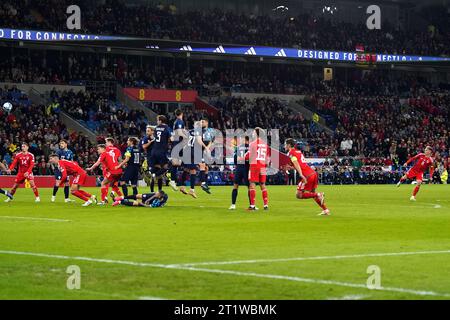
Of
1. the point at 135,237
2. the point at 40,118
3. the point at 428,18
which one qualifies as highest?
the point at 428,18

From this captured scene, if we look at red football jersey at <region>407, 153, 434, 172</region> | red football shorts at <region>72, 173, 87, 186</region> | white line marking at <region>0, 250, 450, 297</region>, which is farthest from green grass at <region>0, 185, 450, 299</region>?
red football jersey at <region>407, 153, 434, 172</region>

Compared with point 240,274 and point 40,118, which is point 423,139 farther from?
point 240,274

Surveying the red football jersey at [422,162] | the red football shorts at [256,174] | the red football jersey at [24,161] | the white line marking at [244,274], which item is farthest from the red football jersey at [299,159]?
the red football jersey at [422,162]

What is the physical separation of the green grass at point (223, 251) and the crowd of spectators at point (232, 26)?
130ft

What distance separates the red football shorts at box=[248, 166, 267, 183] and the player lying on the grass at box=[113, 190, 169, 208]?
290cm

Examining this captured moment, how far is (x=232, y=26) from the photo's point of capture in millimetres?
72875

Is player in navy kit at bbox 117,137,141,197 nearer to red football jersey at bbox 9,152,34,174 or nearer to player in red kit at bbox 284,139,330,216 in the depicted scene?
red football jersey at bbox 9,152,34,174

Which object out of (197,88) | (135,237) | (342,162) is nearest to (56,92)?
(197,88)

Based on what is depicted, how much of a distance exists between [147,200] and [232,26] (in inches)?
1900

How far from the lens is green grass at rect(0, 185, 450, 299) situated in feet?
31.7

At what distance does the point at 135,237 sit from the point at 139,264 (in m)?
4.33

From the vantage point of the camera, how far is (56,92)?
59.6m

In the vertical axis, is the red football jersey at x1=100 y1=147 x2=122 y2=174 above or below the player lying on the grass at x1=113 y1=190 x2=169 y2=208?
above

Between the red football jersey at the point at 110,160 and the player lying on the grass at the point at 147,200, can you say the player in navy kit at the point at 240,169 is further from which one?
the red football jersey at the point at 110,160
